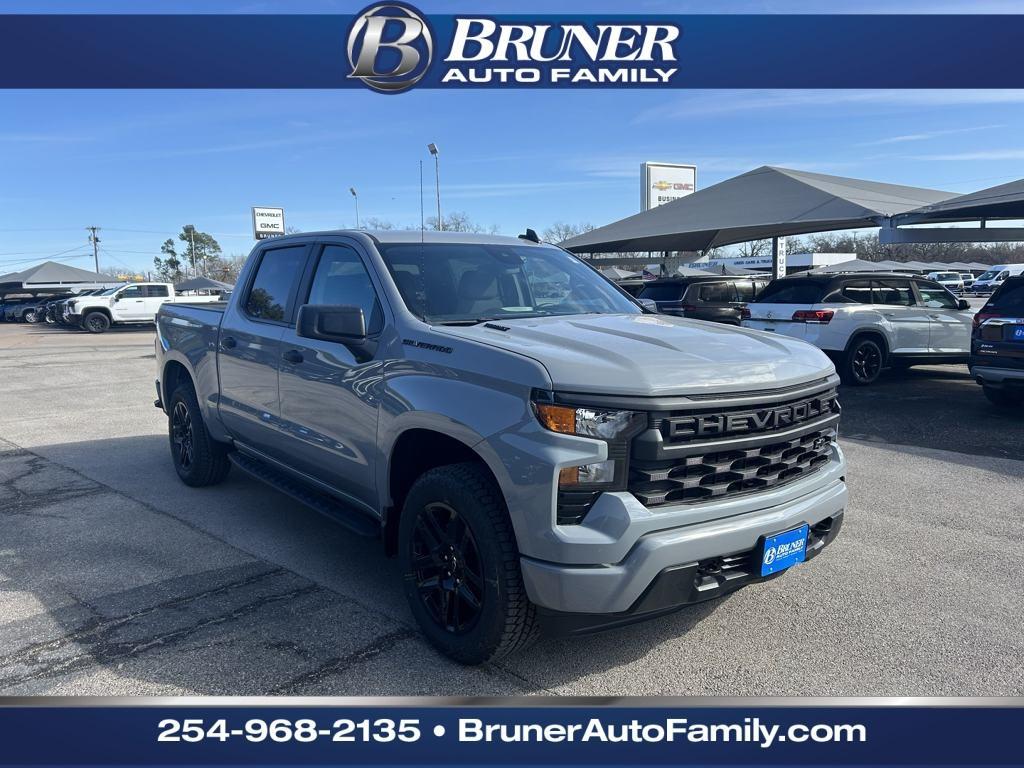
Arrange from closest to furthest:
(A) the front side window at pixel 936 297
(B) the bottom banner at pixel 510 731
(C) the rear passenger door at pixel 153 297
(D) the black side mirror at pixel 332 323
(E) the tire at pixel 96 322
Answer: (B) the bottom banner at pixel 510 731 < (D) the black side mirror at pixel 332 323 < (A) the front side window at pixel 936 297 < (E) the tire at pixel 96 322 < (C) the rear passenger door at pixel 153 297

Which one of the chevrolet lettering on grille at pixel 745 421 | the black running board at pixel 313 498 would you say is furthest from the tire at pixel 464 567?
the chevrolet lettering on grille at pixel 745 421

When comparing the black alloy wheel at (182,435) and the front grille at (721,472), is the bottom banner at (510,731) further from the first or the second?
the black alloy wheel at (182,435)

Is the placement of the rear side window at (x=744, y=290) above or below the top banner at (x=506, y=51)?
below

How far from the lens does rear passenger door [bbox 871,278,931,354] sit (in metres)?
11.2

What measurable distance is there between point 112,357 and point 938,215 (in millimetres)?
18137

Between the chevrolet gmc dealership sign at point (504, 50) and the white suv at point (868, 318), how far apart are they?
637 centimetres

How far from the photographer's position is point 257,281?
514 centimetres

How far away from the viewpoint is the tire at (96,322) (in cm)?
2958

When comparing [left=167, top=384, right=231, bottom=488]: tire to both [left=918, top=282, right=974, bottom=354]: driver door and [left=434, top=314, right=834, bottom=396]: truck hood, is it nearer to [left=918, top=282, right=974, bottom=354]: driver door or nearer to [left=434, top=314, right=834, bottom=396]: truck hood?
[left=434, top=314, right=834, bottom=396]: truck hood

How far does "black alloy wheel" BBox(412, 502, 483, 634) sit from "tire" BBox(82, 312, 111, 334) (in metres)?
30.9

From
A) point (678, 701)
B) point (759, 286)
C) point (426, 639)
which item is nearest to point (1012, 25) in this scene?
point (678, 701)

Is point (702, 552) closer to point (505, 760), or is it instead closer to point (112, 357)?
point (505, 760)

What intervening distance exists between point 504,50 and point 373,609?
13.8 ft

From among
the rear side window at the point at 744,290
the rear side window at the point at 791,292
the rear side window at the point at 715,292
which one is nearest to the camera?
the rear side window at the point at 791,292
